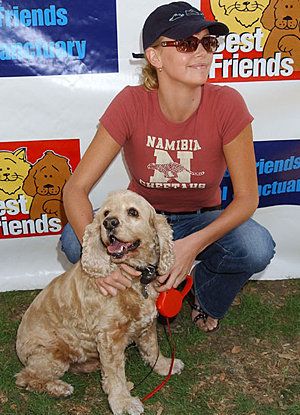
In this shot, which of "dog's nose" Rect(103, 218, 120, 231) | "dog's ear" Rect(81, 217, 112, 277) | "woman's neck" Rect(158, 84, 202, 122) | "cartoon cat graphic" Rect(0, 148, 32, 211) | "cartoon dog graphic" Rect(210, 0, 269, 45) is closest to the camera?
"dog's nose" Rect(103, 218, 120, 231)

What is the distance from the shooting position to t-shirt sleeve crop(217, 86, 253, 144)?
317 centimetres

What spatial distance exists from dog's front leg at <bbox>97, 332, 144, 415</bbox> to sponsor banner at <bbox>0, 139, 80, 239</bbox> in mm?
1479

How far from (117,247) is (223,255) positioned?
918 millimetres

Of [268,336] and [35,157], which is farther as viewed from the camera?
[35,157]

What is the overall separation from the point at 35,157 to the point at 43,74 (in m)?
0.57

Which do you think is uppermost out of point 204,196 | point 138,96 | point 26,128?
point 138,96

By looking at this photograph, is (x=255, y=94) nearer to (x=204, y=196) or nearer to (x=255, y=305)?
(x=204, y=196)

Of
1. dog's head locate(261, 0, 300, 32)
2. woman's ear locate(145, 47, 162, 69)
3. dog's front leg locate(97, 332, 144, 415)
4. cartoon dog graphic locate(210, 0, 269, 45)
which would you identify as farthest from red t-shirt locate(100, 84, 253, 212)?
dog's front leg locate(97, 332, 144, 415)

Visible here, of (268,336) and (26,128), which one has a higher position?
(26,128)

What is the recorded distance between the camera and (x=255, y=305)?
402 cm

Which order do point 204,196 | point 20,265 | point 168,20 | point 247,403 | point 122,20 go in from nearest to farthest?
point 168,20 → point 247,403 → point 204,196 → point 122,20 → point 20,265

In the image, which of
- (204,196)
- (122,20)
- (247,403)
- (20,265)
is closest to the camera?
(247,403)

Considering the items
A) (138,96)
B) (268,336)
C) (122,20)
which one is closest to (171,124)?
(138,96)

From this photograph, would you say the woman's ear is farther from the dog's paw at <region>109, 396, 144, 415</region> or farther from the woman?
the dog's paw at <region>109, 396, 144, 415</region>
